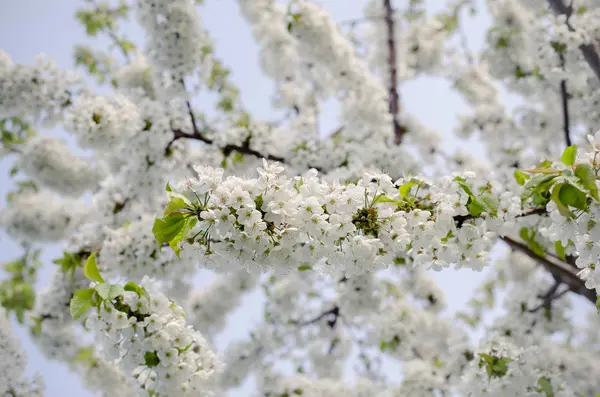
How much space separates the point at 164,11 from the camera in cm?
461

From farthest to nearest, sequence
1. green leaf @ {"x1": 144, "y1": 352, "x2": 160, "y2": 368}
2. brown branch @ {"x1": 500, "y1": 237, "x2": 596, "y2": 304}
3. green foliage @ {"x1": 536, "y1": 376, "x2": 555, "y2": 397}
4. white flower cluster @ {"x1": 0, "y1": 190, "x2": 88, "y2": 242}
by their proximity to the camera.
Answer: white flower cluster @ {"x1": 0, "y1": 190, "x2": 88, "y2": 242}
brown branch @ {"x1": 500, "y1": 237, "x2": 596, "y2": 304}
green foliage @ {"x1": 536, "y1": 376, "x2": 555, "y2": 397}
green leaf @ {"x1": 144, "y1": 352, "x2": 160, "y2": 368}

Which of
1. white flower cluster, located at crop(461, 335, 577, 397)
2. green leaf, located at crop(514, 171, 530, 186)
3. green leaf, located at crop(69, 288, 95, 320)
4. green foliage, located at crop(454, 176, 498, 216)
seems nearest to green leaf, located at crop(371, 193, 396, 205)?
green foliage, located at crop(454, 176, 498, 216)

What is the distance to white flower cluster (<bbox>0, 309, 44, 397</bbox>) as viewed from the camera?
3793 mm

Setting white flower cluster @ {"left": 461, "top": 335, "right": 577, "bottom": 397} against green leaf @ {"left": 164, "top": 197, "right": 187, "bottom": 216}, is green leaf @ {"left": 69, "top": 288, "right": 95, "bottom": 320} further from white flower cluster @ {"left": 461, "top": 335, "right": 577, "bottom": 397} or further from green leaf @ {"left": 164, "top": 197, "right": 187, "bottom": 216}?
white flower cluster @ {"left": 461, "top": 335, "right": 577, "bottom": 397}

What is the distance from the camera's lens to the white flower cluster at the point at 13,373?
3.79 metres

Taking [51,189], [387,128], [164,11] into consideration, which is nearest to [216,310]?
[51,189]

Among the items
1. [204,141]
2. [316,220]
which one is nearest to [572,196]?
[316,220]

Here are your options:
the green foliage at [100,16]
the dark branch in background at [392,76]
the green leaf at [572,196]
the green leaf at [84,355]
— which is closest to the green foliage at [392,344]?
the dark branch in background at [392,76]

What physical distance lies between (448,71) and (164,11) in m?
5.01

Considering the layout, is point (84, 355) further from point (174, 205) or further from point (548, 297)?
point (548, 297)

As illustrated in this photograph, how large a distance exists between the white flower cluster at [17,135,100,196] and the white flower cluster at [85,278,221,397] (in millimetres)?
4199

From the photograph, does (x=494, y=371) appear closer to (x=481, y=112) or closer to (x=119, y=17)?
(x=481, y=112)

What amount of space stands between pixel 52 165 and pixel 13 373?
3.06 meters

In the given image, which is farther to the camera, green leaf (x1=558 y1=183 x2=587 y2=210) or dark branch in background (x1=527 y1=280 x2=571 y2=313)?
dark branch in background (x1=527 y1=280 x2=571 y2=313)
